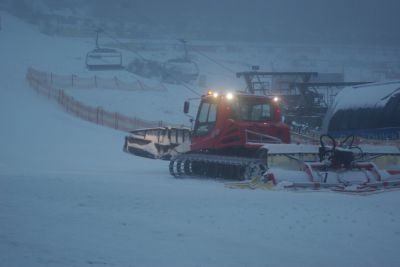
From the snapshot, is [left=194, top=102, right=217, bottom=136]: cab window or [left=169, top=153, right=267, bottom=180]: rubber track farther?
[left=194, top=102, right=217, bottom=136]: cab window

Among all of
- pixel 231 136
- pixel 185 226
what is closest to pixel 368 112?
pixel 231 136

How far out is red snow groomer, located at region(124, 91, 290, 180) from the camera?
15500 millimetres

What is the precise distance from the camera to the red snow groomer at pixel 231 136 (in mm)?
15500

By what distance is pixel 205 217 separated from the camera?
9.38 metres

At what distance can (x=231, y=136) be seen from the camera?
52.7 feet

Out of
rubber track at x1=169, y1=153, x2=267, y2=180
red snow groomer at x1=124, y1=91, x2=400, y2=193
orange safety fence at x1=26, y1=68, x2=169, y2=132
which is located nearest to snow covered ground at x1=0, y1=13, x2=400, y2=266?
red snow groomer at x1=124, y1=91, x2=400, y2=193

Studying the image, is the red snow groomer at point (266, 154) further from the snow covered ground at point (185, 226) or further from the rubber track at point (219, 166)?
the snow covered ground at point (185, 226)

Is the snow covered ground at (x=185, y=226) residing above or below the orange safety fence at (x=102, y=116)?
below

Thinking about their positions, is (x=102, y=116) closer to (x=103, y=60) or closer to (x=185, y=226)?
(x=103, y=60)

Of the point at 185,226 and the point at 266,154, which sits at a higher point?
the point at 266,154

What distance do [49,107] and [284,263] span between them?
31468 mm

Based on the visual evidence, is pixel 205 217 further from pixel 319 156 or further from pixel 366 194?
pixel 319 156

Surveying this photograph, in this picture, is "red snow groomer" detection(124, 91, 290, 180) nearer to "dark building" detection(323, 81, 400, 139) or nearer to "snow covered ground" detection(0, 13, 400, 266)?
"snow covered ground" detection(0, 13, 400, 266)

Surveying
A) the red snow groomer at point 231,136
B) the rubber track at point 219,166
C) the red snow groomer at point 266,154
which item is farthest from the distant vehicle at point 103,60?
the red snow groomer at point 231,136
